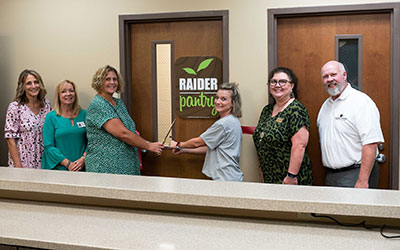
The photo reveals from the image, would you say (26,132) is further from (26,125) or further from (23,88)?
(23,88)

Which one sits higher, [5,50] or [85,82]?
[5,50]

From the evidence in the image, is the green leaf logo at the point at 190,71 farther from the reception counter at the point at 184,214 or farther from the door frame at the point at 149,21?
the reception counter at the point at 184,214

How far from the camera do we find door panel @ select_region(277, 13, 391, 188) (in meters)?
3.04

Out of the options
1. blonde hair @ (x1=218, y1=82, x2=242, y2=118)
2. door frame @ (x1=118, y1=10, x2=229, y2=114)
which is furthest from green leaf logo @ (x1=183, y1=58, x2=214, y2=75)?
blonde hair @ (x1=218, y1=82, x2=242, y2=118)

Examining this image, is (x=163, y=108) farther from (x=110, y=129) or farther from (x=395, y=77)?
(x=395, y=77)

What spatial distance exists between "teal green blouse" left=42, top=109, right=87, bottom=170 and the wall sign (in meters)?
0.85

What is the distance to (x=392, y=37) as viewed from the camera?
2.97 m

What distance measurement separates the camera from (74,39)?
3.56 m

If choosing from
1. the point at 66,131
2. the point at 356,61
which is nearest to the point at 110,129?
the point at 66,131

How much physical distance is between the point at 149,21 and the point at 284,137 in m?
1.57

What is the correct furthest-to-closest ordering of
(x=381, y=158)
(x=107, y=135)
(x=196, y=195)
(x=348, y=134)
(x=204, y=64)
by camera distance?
(x=204, y=64), (x=381, y=158), (x=107, y=135), (x=348, y=134), (x=196, y=195)

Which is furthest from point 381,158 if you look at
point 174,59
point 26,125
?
point 26,125

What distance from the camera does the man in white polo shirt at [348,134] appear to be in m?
2.51

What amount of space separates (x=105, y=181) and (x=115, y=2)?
2.07 metres
